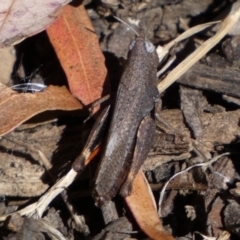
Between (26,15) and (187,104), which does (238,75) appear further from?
(26,15)

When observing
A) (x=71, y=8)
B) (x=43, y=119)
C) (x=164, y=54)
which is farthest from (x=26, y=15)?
(x=164, y=54)

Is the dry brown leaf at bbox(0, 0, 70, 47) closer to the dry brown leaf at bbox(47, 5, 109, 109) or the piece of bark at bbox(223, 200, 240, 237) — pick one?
the dry brown leaf at bbox(47, 5, 109, 109)

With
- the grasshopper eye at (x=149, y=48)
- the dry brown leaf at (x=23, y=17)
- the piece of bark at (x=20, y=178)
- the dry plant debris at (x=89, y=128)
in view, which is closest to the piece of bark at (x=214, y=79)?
the dry plant debris at (x=89, y=128)

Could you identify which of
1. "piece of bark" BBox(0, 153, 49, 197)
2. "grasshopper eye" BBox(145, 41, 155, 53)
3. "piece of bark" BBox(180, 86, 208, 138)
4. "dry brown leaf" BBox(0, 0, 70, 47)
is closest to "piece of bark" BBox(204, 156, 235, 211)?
"piece of bark" BBox(180, 86, 208, 138)

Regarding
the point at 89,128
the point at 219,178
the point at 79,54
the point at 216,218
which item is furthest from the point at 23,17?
the point at 216,218

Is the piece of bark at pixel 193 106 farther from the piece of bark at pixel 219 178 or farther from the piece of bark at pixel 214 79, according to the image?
the piece of bark at pixel 219 178

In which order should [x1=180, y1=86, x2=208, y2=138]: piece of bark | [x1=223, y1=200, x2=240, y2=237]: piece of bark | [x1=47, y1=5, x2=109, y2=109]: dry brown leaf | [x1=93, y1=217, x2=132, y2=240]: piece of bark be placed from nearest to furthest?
[x1=223, y1=200, x2=240, y2=237]: piece of bark → [x1=93, y1=217, x2=132, y2=240]: piece of bark → [x1=180, y1=86, x2=208, y2=138]: piece of bark → [x1=47, y1=5, x2=109, y2=109]: dry brown leaf

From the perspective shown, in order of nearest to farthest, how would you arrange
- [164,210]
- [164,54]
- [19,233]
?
[19,233], [164,210], [164,54]
